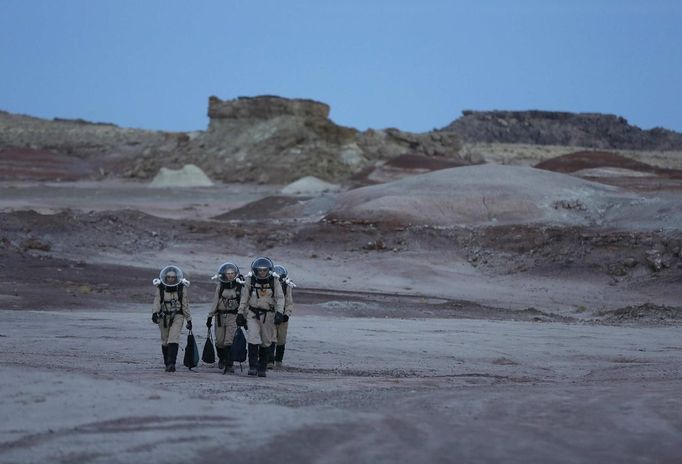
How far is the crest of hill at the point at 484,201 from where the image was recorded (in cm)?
3416

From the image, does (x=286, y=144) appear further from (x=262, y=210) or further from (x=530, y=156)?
(x=530, y=156)

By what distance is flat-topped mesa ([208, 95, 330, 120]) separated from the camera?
204 ft

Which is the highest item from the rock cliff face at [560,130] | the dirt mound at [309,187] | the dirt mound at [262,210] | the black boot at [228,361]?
the rock cliff face at [560,130]

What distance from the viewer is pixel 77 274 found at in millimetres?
25703

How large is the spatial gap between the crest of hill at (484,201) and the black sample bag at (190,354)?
21.6 metres

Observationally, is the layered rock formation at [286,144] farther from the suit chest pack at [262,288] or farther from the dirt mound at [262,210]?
the suit chest pack at [262,288]

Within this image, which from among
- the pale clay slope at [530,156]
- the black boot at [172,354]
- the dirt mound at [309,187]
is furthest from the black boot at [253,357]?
the pale clay slope at [530,156]

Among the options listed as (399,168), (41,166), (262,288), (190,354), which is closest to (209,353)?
(190,354)

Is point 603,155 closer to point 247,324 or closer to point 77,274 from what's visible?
point 77,274

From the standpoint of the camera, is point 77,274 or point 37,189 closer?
point 77,274

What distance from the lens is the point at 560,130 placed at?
378 feet

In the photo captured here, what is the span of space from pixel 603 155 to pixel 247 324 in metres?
51.2

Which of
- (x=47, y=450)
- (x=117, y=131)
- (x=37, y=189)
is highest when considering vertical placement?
(x=117, y=131)

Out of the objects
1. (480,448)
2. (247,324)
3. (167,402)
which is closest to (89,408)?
(167,402)
